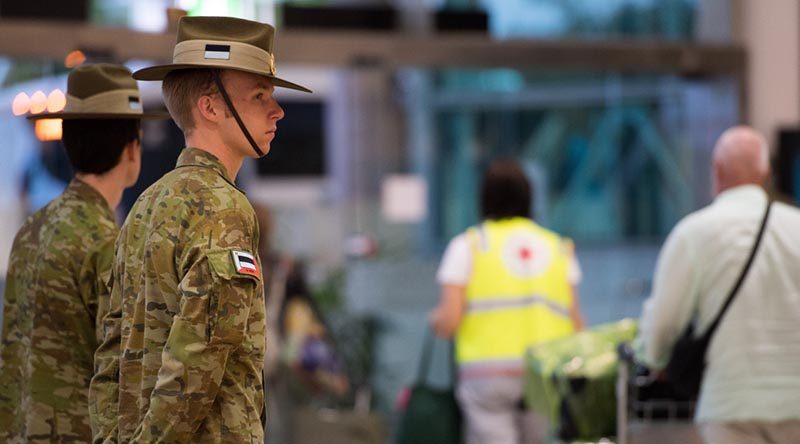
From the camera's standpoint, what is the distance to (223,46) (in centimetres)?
294

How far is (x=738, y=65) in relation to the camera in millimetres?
9312

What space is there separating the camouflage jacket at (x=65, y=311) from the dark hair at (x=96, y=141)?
0.20 ft

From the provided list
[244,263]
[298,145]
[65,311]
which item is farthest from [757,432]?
[298,145]

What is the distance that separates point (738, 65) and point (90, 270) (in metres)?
6.65

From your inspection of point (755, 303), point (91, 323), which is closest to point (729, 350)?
point (755, 303)

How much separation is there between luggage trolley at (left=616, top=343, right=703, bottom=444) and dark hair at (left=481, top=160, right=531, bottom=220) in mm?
1167

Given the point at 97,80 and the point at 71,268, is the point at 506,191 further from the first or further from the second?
the point at 71,268

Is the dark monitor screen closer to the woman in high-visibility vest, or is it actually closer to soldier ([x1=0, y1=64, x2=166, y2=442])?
the woman in high-visibility vest

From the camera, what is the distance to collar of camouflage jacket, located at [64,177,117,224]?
12.0 ft

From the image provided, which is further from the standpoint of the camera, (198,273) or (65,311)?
(65,311)

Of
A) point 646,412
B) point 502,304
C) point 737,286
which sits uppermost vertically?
point 737,286

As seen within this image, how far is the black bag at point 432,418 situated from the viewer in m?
5.96

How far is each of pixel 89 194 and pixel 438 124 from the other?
5795 millimetres

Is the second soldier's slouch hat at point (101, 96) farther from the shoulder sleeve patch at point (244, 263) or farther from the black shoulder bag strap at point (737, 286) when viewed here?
the black shoulder bag strap at point (737, 286)
